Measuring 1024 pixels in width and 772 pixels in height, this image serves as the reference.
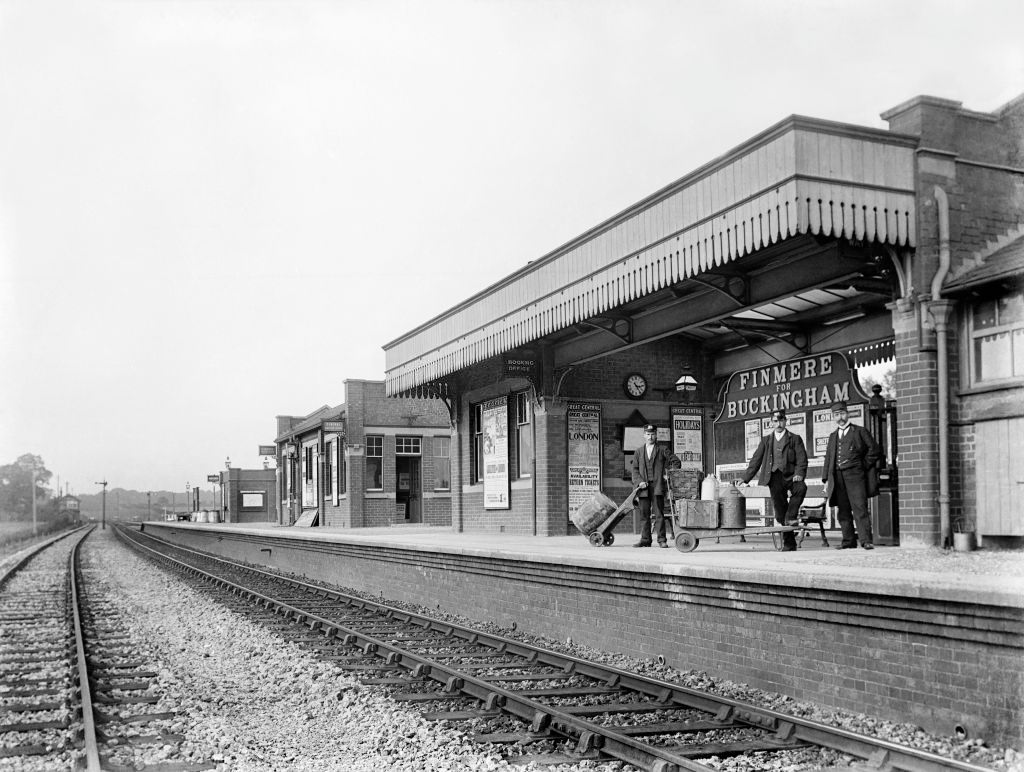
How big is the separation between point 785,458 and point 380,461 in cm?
2143

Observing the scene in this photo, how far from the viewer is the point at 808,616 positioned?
646 centimetres

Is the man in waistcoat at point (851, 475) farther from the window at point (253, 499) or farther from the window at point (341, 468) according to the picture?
the window at point (253, 499)

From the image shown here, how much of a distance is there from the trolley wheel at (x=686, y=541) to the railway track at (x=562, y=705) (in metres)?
2.38

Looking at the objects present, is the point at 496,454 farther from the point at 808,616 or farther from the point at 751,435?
the point at 808,616

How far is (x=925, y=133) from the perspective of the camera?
8977 millimetres

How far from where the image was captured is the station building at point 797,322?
8.41m

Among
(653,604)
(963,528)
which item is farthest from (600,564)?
(963,528)

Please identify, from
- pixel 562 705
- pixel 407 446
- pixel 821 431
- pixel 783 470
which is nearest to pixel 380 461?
pixel 407 446

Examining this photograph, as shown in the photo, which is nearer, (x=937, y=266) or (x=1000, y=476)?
(x=1000, y=476)

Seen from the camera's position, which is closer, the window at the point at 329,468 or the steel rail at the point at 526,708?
the steel rail at the point at 526,708

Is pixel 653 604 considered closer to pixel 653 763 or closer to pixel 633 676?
pixel 633 676

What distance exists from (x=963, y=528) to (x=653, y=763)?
15.4 feet

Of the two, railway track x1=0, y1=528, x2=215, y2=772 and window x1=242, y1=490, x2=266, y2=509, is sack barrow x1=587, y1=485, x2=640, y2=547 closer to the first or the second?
railway track x1=0, y1=528, x2=215, y2=772

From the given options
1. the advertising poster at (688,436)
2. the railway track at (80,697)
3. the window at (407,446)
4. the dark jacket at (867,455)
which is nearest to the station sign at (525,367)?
the advertising poster at (688,436)
